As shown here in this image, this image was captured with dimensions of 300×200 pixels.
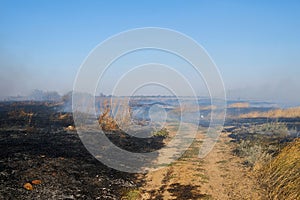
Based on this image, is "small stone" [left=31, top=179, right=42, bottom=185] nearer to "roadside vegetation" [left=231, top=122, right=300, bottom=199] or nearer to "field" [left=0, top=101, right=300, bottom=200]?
"field" [left=0, top=101, right=300, bottom=200]

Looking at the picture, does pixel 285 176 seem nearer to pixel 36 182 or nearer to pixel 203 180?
pixel 203 180

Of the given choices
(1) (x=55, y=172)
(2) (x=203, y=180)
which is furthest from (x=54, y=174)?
(2) (x=203, y=180)

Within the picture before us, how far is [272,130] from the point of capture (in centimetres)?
2573

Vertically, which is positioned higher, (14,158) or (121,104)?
(121,104)

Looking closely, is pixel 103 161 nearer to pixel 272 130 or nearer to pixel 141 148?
pixel 141 148

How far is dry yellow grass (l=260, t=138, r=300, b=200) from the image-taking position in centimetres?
980

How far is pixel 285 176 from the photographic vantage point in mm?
10875

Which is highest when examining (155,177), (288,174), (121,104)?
(121,104)

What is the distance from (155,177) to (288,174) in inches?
219

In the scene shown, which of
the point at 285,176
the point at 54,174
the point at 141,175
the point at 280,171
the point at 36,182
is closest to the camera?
the point at 36,182

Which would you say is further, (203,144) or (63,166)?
(203,144)

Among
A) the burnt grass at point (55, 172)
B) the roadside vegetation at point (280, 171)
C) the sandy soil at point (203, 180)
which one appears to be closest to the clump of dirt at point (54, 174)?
the burnt grass at point (55, 172)

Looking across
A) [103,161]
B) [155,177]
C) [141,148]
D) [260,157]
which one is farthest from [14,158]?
[260,157]

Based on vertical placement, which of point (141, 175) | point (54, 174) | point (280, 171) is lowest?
point (141, 175)
